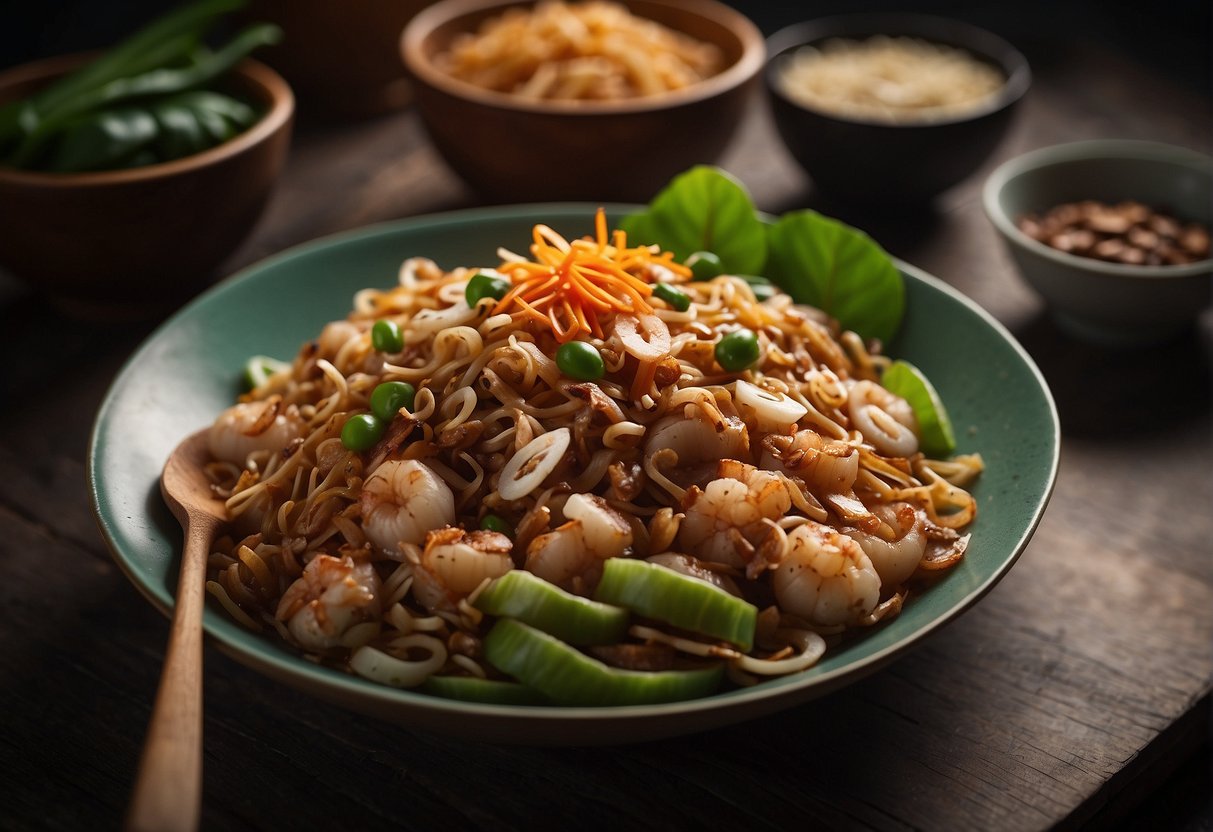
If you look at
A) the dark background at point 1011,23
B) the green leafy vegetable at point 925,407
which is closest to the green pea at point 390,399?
the green leafy vegetable at point 925,407

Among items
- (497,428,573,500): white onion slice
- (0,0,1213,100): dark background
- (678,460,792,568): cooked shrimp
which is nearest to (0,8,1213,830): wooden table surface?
(678,460,792,568): cooked shrimp

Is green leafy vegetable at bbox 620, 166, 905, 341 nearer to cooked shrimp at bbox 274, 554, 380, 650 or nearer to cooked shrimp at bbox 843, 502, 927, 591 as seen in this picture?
cooked shrimp at bbox 843, 502, 927, 591

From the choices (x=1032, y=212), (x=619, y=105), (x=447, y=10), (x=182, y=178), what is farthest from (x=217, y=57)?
(x=1032, y=212)

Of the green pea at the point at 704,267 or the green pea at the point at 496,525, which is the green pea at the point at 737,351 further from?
the green pea at the point at 496,525

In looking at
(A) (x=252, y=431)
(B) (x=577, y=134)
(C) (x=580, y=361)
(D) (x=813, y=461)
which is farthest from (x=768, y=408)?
(B) (x=577, y=134)

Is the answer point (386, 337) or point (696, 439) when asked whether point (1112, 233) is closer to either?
point (696, 439)
